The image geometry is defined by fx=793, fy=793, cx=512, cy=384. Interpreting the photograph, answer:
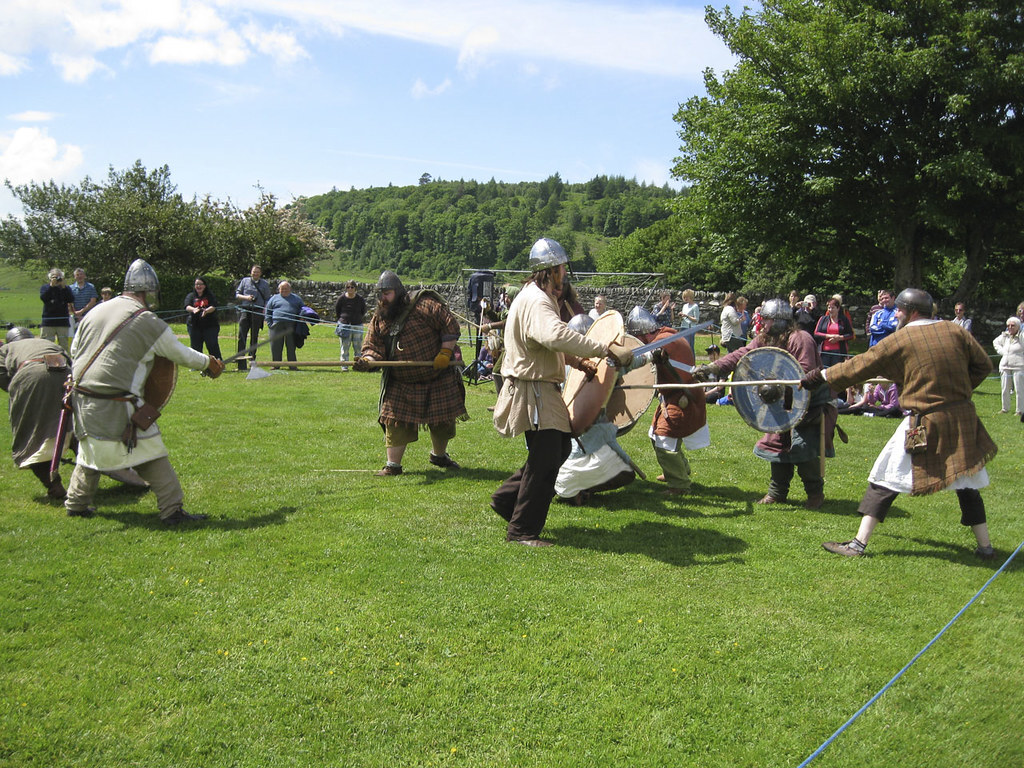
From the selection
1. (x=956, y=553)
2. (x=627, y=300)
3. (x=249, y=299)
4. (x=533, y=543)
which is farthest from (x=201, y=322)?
(x=627, y=300)

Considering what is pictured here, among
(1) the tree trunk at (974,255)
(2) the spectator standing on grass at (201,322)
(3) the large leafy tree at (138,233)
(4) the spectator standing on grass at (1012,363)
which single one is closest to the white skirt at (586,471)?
(4) the spectator standing on grass at (1012,363)

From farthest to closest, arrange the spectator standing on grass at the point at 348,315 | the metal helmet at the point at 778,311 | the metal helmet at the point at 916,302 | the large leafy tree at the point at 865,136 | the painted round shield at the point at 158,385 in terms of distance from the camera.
Answer: the large leafy tree at the point at 865,136, the spectator standing on grass at the point at 348,315, the metal helmet at the point at 778,311, the painted round shield at the point at 158,385, the metal helmet at the point at 916,302

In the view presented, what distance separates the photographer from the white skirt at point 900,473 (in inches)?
197

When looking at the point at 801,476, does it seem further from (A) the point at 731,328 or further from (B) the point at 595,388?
(A) the point at 731,328

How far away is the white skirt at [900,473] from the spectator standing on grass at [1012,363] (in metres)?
7.95

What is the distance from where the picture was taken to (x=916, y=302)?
5.09 m

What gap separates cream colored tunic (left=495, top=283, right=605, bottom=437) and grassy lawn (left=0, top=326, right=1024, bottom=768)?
2.78ft

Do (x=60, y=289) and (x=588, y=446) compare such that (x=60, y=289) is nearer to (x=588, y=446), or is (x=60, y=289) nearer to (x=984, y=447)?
(x=588, y=446)

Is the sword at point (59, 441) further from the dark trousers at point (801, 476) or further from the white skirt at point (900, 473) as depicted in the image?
the white skirt at point (900, 473)

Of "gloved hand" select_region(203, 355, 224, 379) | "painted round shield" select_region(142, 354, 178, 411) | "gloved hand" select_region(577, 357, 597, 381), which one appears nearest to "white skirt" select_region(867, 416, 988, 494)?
"gloved hand" select_region(577, 357, 597, 381)

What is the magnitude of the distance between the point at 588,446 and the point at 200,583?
2967mm

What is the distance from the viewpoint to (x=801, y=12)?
22.8m

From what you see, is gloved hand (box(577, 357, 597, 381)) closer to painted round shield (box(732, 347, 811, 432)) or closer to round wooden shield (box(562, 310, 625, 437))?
round wooden shield (box(562, 310, 625, 437))

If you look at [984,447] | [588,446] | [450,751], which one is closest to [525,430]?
[588,446]
